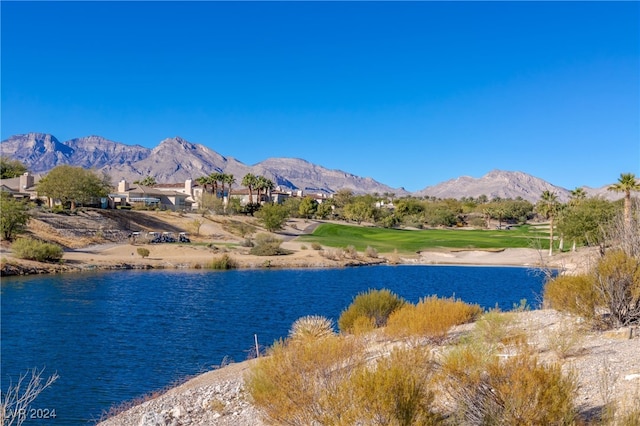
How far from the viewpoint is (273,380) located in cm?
908

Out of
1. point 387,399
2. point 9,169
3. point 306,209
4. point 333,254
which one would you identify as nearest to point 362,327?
point 387,399

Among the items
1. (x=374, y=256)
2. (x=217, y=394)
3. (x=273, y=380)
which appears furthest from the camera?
(x=374, y=256)

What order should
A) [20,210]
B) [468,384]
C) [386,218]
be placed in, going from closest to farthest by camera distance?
[468,384]
[20,210]
[386,218]

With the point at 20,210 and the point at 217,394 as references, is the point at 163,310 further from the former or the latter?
the point at 20,210

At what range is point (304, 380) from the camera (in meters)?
8.74

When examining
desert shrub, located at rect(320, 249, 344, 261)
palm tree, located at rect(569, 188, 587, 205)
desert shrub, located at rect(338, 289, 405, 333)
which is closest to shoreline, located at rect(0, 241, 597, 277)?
desert shrub, located at rect(320, 249, 344, 261)

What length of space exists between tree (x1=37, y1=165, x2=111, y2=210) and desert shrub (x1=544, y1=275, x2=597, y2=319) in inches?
2931

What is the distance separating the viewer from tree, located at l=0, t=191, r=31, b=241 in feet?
186

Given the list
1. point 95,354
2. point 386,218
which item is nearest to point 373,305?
point 95,354

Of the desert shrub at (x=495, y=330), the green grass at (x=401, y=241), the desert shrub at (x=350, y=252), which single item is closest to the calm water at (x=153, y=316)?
the desert shrub at (x=495, y=330)

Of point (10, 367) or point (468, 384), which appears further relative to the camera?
point (10, 367)

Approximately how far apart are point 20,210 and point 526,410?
203 ft

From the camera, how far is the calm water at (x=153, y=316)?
1877cm

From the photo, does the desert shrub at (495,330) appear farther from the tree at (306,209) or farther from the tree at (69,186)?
the tree at (306,209)
